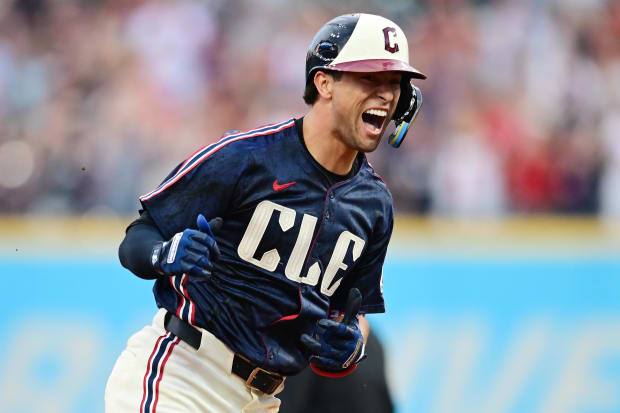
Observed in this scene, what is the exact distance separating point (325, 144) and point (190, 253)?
916 millimetres

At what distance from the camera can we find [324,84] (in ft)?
13.3

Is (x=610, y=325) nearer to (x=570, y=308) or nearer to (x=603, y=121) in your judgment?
(x=570, y=308)

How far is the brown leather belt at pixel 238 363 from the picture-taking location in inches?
156

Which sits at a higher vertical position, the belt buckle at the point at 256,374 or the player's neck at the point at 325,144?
the player's neck at the point at 325,144

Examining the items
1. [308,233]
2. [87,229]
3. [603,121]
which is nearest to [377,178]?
[308,233]

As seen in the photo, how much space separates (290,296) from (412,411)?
3.81m

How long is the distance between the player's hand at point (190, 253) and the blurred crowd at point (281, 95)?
5.39m

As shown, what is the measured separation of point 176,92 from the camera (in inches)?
375

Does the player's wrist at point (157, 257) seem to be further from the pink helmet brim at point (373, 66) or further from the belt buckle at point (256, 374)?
the pink helmet brim at point (373, 66)

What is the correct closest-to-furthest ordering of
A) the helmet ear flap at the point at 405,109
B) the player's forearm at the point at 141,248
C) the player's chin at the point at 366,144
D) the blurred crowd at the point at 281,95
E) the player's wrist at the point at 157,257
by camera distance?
the player's wrist at the point at 157,257, the player's forearm at the point at 141,248, the player's chin at the point at 366,144, the helmet ear flap at the point at 405,109, the blurred crowd at the point at 281,95

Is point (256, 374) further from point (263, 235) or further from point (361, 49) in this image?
point (361, 49)

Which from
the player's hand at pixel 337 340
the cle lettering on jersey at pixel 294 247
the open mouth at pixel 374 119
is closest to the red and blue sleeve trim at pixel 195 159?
the cle lettering on jersey at pixel 294 247

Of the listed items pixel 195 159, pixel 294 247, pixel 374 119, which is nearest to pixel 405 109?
pixel 374 119

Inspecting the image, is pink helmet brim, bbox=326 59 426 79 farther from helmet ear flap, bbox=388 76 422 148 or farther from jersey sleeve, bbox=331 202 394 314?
jersey sleeve, bbox=331 202 394 314
